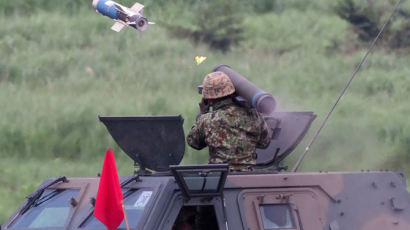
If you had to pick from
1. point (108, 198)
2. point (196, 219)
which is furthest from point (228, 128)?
point (108, 198)

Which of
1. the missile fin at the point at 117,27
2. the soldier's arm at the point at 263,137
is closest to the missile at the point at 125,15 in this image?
the missile fin at the point at 117,27

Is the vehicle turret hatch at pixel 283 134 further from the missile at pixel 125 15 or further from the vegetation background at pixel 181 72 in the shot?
the vegetation background at pixel 181 72

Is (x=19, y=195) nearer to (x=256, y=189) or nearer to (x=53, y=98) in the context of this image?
(x=53, y=98)

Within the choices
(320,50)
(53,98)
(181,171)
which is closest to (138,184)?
(181,171)

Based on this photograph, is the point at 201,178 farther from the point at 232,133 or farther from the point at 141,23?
the point at 141,23

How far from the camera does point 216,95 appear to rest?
291 inches

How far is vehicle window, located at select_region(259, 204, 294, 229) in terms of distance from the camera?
675 centimetres

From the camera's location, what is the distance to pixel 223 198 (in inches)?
266

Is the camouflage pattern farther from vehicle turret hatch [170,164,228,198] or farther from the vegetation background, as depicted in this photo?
the vegetation background

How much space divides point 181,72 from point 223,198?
1016cm

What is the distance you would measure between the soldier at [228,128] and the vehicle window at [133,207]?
2.38 ft

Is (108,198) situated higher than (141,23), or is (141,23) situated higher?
(141,23)

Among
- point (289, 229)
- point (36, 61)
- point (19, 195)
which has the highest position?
point (36, 61)

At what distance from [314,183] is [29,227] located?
199cm
